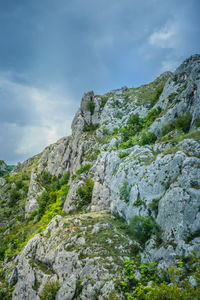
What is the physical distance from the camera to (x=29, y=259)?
24.7 meters

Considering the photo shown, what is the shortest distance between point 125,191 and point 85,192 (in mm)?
17533

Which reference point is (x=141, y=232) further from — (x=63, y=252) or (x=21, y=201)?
(x=21, y=201)

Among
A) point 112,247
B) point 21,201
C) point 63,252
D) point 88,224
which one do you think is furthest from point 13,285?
point 21,201

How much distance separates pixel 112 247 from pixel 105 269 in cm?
293

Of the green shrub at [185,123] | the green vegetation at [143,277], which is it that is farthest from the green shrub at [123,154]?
the green vegetation at [143,277]

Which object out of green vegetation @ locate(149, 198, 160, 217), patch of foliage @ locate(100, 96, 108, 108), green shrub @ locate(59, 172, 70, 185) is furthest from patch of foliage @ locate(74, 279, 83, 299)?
patch of foliage @ locate(100, 96, 108, 108)

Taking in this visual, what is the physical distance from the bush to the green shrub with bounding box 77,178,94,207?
21172mm

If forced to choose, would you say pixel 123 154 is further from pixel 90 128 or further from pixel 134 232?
pixel 90 128

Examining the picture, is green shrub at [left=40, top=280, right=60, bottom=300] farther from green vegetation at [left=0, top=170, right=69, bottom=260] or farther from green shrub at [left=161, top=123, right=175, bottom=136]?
green shrub at [left=161, top=123, right=175, bottom=136]

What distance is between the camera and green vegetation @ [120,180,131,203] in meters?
24.3

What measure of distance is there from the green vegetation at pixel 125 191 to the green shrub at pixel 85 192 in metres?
15.8

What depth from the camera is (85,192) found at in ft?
131

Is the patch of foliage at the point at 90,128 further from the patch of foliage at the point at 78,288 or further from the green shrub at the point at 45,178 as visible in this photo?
the patch of foliage at the point at 78,288

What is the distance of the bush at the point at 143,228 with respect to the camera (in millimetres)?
17150
